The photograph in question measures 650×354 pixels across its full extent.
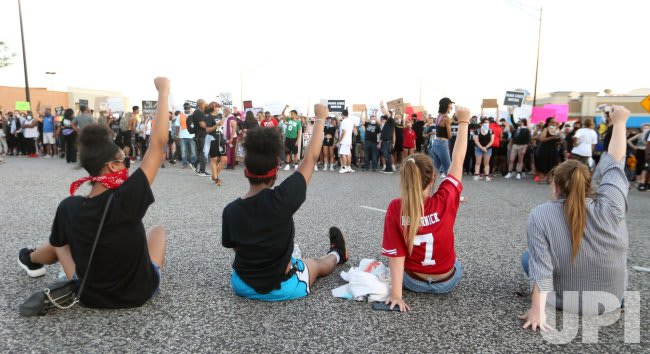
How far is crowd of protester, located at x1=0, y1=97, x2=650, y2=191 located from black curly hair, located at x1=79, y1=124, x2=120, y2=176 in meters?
7.18

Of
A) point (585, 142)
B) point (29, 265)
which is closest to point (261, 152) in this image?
point (29, 265)

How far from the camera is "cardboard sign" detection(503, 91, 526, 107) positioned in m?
16.3

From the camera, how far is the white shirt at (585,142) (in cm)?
1065

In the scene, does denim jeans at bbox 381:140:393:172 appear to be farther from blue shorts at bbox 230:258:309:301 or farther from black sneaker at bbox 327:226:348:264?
blue shorts at bbox 230:258:309:301

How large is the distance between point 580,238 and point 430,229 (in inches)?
36.6

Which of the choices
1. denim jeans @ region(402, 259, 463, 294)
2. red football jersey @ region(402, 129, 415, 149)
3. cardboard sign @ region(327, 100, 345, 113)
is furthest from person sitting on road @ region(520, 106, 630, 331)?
cardboard sign @ region(327, 100, 345, 113)

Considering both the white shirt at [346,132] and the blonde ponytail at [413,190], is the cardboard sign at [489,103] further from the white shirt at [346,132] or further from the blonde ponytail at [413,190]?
the blonde ponytail at [413,190]

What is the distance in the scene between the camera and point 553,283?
112 inches

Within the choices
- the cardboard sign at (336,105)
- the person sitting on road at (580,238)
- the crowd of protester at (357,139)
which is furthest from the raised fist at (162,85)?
the cardboard sign at (336,105)

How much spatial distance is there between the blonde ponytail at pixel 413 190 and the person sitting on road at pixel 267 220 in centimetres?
66

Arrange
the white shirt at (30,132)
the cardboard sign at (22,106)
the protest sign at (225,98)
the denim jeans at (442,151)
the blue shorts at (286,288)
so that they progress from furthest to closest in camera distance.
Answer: the protest sign at (225,98) → the cardboard sign at (22,106) → the white shirt at (30,132) → the denim jeans at (442,151) → the blue shorts at (286,288)

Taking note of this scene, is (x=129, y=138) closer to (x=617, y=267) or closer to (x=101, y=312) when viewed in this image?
(x=101, y=312)

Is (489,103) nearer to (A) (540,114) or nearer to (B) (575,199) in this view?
(A) (540,114)

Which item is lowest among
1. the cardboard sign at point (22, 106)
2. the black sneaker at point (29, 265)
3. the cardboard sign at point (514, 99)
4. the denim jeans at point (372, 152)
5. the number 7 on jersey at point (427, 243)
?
the denim jeans at point (372, 152)
